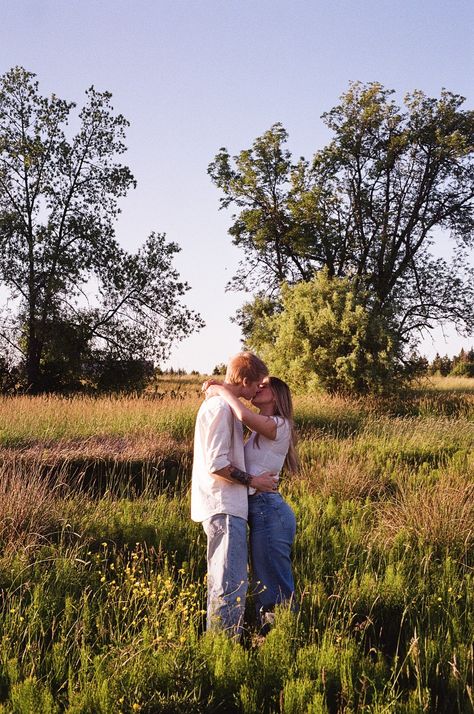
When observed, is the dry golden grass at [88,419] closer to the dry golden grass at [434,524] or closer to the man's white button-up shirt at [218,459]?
the dry golden grass at [434,524]

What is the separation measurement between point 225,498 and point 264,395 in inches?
34.6

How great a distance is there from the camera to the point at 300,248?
2958cm

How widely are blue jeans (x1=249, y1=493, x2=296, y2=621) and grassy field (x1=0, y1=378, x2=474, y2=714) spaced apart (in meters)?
0.27

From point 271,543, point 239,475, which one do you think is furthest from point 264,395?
point 271,543

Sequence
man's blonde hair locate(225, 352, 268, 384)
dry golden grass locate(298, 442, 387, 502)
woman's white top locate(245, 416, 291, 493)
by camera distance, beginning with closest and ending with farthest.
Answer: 1. man's blonde hair locate(225, 352, 268, 384)
2. woman's white top locate(245, 416, 291, 493)
3. dry golden grass locate(298, 442, 387, 502)

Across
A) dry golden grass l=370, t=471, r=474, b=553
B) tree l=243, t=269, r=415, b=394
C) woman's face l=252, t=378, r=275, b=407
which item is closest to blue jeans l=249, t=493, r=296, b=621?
woman's face l=252, t=378, r=275, b=407

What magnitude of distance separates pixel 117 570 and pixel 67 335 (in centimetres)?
2024

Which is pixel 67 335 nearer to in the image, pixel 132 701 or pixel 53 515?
pixel 53 515

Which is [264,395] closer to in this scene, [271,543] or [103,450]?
[271,543]

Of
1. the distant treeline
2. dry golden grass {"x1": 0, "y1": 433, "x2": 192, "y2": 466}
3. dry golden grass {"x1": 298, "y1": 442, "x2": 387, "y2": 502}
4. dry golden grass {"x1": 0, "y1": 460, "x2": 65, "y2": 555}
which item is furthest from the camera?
the distant treeline

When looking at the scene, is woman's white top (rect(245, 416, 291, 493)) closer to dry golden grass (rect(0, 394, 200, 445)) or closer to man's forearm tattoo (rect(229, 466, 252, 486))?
man's forearm tattoo (rect(229, 466, 252, 486))

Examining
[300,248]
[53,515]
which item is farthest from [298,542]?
[300,248]

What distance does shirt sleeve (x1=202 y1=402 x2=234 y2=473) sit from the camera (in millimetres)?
5184

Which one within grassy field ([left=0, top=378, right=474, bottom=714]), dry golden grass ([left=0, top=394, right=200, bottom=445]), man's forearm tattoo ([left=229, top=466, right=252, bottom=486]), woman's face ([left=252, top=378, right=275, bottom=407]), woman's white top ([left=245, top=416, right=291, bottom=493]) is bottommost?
grassy field ([left=0, top=378, right=474, bottom=714])
